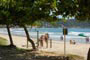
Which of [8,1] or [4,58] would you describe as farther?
[4,58]

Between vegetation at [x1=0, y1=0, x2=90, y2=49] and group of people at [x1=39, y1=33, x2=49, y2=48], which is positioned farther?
group of people at [x1=39, y1=33, x2=49, y2=48]

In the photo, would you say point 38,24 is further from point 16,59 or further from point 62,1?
point 62,1

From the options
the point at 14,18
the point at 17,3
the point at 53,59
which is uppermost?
the point at 17,3

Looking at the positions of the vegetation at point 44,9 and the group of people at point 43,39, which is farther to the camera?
the group of people at point 43,39

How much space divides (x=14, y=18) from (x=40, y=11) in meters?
3.02

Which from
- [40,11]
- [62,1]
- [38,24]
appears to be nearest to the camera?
[62,1]

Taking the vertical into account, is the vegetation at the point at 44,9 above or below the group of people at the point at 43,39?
above

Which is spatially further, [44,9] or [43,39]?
[43,39]

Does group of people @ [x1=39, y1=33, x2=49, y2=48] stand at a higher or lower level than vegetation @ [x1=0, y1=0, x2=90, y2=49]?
lower

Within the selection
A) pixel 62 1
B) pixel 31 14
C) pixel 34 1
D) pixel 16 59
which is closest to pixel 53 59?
pixel 16 59

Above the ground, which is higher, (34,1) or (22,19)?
(34,1)

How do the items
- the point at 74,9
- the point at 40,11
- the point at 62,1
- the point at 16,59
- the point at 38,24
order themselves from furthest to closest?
the point at 38,24 → the point at 16,59 → the point at 40,11 → the point at 74,9 → the point at 62,1

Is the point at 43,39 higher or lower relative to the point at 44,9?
lower

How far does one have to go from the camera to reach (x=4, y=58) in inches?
638
